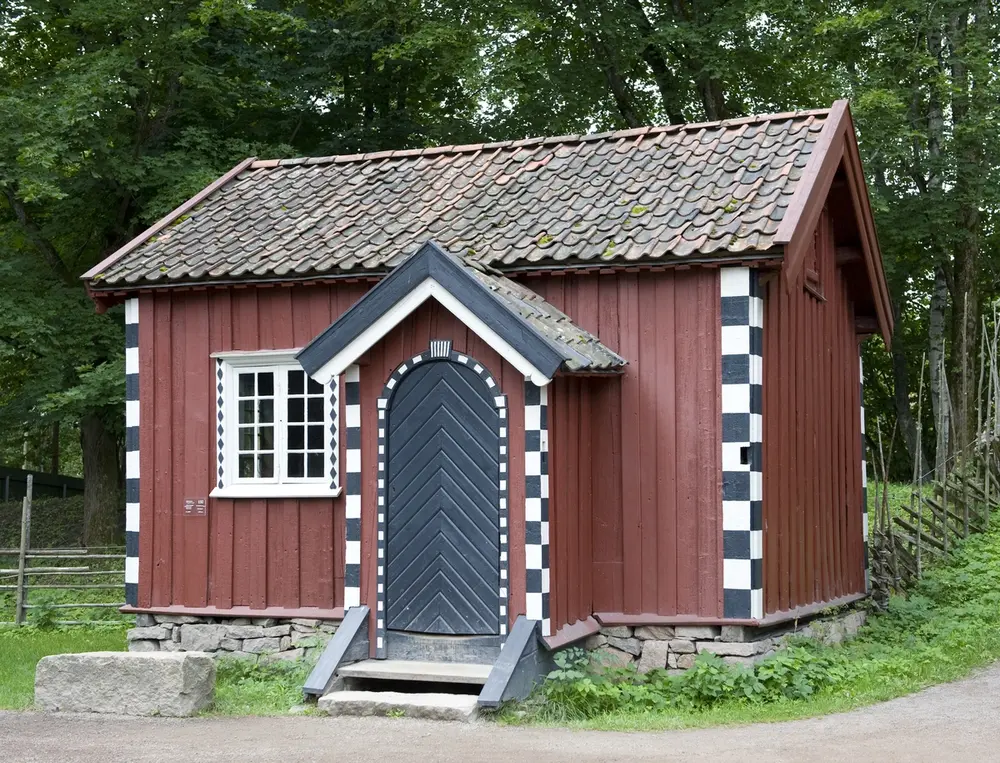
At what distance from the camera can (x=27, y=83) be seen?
21.6 m

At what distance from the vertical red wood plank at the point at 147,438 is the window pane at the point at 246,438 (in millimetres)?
881

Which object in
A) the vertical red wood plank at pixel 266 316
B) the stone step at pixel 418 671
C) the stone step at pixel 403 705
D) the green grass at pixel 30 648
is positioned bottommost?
the green grass at pixel 30 648

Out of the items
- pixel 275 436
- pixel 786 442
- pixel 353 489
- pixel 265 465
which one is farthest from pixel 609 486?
pixel 265 465

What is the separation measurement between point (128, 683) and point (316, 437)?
10.2ft

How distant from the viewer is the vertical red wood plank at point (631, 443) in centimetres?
1171

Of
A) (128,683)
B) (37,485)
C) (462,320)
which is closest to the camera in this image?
(128,683)

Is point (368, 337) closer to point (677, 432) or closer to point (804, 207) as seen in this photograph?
point (677, 432)

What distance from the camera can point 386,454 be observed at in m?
11.5

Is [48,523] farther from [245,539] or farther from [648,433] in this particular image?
[648,433]

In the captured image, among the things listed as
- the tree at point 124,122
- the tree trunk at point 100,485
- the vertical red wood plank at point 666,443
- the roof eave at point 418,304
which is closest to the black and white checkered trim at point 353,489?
the roof eave at point 418,304

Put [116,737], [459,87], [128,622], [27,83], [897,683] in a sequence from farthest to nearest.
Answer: [459,87], [27,83], [128,622], [897,683], [116,737]

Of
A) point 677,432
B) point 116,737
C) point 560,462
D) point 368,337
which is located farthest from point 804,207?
point 116,737

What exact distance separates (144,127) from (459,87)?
23.1ft

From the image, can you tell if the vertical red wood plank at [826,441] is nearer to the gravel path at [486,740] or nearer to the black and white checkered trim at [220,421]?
the gravel path at [486,740]
